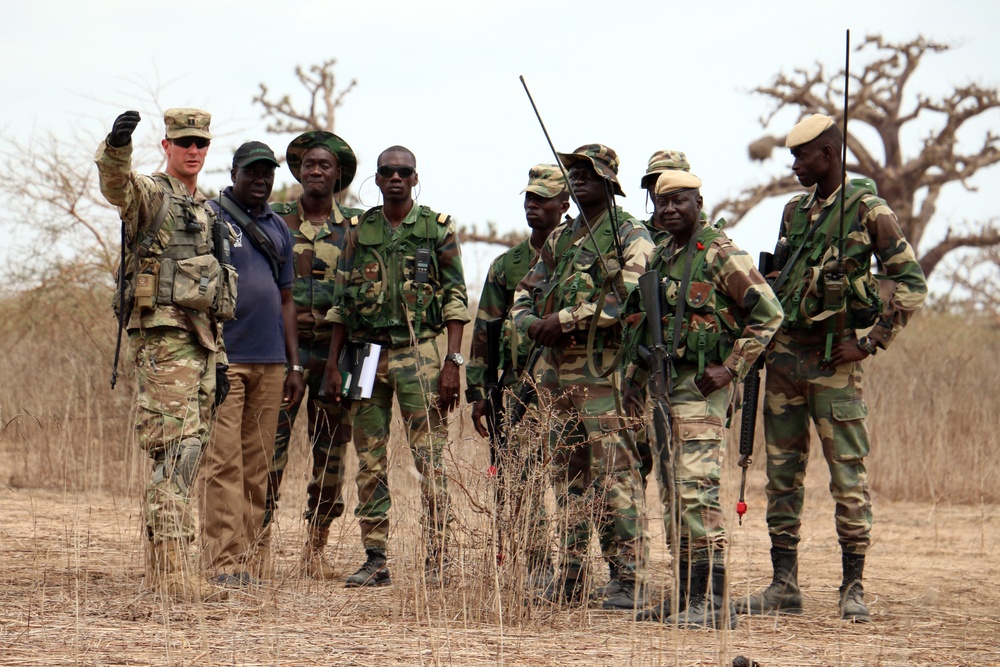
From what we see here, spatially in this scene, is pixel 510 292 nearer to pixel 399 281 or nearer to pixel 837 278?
Answer: pixel 399 281

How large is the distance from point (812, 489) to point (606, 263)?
6.81 m

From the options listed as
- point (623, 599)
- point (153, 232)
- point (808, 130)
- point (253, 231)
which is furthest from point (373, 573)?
point (808, 130)

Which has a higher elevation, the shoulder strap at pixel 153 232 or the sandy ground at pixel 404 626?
the shoulder strap at pixel 153 232

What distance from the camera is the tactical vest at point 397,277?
6492 mm

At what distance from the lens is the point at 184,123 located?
218 inches

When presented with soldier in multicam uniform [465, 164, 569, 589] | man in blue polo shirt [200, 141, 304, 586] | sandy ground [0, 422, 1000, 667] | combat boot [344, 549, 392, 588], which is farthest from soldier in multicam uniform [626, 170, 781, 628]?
man in blue polo shirt [200, 141, 304, 586]

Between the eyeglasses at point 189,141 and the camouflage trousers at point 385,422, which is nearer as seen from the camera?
the eyeglasses at point 189,141

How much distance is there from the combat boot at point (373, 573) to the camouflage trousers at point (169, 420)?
1.25 metres

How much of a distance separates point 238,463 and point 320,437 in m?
0.87

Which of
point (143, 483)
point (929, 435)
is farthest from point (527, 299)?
point (929, 435)

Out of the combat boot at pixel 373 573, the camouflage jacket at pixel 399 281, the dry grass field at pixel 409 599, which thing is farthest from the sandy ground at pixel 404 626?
the camouflage jacket at pixel 399 281

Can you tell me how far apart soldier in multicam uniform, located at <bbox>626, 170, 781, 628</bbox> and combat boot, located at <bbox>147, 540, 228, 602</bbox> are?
1.97 metres

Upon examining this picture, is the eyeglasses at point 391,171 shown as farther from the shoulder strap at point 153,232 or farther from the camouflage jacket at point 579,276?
the shoulder strap at point 153,232

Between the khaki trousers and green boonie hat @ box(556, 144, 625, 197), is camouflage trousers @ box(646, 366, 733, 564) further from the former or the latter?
the khaki trousers
